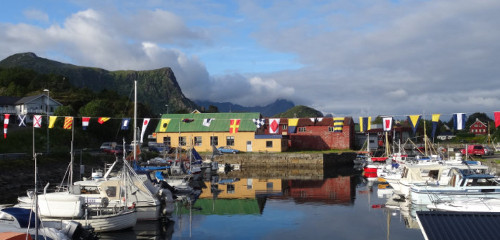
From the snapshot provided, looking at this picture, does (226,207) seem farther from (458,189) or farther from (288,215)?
(458,189)

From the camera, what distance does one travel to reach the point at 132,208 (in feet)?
74.0

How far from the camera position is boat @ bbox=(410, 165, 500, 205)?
25.4 meters

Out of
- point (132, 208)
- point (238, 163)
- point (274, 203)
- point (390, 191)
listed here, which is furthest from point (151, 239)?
point (238, 163)

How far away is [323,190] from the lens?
3772 cm

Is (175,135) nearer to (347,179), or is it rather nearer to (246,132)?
(246,132)

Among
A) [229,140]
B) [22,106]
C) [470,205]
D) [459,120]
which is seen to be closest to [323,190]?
[459,120]

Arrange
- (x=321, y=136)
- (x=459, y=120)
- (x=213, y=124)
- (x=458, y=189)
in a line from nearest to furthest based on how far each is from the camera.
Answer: (x=458, y=189)
(x=459, y=120)
(x=213, y=124)
(x=321, y=136)

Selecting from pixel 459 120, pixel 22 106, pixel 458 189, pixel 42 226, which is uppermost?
pixel 22 106

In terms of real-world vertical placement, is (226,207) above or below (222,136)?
below

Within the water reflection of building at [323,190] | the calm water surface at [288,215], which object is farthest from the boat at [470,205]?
the water reflection of building at [323,190]

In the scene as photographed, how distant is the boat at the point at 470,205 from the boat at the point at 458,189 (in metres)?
1.01

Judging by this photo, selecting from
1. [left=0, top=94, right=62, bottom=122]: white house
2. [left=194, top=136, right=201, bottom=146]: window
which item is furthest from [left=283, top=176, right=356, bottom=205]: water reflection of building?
[left=0, top=94, right=62, bottom=122]: white house

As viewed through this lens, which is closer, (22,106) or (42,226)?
(42,226)

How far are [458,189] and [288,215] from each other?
32.0 feet
